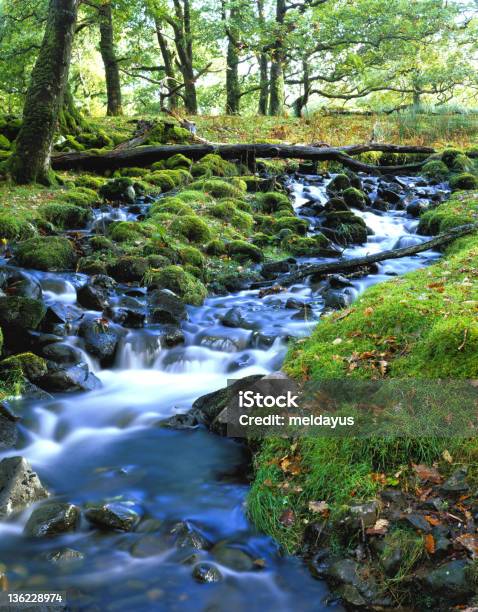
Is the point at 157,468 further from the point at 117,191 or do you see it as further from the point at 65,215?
the point at 117,191

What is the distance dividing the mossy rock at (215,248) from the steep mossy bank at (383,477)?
5.20 metres

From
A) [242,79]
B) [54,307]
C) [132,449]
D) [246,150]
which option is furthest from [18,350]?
[242,79]

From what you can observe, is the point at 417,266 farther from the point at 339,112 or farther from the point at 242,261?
the point at 339,112

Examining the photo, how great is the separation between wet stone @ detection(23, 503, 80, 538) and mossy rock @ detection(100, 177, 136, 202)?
927cm

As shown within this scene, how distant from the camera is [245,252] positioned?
1019 cm

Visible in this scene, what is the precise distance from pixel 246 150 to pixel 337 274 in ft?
25.0

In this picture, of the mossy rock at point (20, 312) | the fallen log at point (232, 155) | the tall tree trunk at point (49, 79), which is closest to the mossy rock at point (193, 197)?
the fallen log at point (232, 155)

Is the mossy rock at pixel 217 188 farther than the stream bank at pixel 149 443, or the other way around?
the mossy rock at pixel 217 188

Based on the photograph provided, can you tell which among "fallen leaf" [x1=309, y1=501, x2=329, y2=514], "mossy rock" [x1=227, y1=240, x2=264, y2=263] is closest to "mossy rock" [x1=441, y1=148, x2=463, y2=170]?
"mossy rock" [x1=227, y1=240, x2=264, y2=263]

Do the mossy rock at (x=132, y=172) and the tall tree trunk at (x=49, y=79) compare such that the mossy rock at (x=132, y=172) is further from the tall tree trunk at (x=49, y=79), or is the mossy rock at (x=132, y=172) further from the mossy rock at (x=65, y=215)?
the mossy rock at (x=65, y=215)

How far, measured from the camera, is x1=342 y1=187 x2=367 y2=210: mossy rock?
13.9m

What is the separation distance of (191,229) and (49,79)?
4.19 meters

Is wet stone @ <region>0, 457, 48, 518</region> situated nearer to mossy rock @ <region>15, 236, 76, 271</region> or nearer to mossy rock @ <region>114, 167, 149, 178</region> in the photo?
mossy rock @ <region>15, 236, 76, 271</region>

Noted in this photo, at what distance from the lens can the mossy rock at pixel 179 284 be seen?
835 centimetres
